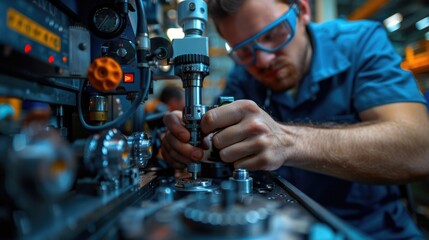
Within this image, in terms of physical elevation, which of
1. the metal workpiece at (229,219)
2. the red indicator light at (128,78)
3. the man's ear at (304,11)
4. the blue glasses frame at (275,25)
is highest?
the man's ear at (304,11)

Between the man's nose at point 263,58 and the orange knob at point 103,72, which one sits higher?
the man's nose at point 263,58

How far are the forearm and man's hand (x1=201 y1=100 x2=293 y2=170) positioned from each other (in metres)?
0.10

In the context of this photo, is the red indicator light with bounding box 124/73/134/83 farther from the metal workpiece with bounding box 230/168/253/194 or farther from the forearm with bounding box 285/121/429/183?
the forearm with bounding box 285/121/429/183

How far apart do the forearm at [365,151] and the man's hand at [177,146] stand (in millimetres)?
277

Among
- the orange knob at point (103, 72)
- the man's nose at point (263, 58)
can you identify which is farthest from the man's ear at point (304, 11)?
the orange knob at point (103, 72)

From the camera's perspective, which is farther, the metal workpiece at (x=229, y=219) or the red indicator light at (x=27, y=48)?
the red indicator light at (x=27, y=48)

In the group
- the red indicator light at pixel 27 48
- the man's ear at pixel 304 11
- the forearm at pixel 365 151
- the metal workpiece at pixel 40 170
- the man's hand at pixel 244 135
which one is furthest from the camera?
A: the man's ear at pixel 304 11

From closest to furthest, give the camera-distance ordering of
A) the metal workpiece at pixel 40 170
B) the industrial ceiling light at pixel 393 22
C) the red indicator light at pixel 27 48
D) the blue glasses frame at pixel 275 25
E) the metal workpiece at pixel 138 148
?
the metal workpiece at pixel 40 170 → the red indicator light at pixel 27 48 → the metal workpiece at pixel 138 148 → the blue glasses frame at pixel 275 25 → the industrial ceiling light at pixel 393 22

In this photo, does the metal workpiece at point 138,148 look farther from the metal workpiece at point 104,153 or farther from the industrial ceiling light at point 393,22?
the industrial ceiling light at point 393,22

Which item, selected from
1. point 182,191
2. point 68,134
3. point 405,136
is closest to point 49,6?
point 68,134

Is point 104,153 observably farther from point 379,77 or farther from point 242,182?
point 379,77

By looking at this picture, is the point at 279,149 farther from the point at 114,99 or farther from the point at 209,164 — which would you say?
the point at 114,99

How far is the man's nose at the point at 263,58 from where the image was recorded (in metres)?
1.19

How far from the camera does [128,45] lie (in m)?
0.66
